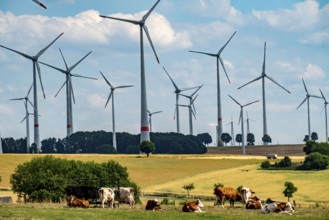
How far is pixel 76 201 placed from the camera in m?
48.2

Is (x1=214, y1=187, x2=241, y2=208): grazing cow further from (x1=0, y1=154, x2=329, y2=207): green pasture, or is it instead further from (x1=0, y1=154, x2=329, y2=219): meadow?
(x1=0, y1=154, x2=329, y2=207): green pasture

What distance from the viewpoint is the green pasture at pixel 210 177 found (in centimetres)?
11206

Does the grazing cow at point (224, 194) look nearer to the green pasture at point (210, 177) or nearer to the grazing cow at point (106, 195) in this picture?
the grazing cow at point (106, 195)

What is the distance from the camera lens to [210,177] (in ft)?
454

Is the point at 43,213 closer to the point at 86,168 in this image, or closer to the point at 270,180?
the point at 86,168

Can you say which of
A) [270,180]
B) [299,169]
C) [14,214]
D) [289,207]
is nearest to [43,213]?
[14,214]

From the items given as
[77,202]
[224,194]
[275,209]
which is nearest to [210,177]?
[224,194]

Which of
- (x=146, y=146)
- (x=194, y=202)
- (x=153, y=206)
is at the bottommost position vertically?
(x=153, y=206)

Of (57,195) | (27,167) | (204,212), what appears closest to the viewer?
(204,212)

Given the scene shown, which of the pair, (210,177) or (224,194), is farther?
(210,177)

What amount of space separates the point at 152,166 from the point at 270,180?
113 ft

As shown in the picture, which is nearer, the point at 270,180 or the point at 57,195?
the point at 57,195

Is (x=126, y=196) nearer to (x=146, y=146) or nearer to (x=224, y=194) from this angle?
(x=224, y=194)

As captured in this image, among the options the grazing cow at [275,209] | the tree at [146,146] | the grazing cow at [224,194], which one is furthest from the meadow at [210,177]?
the grazing cow at [275,209]
